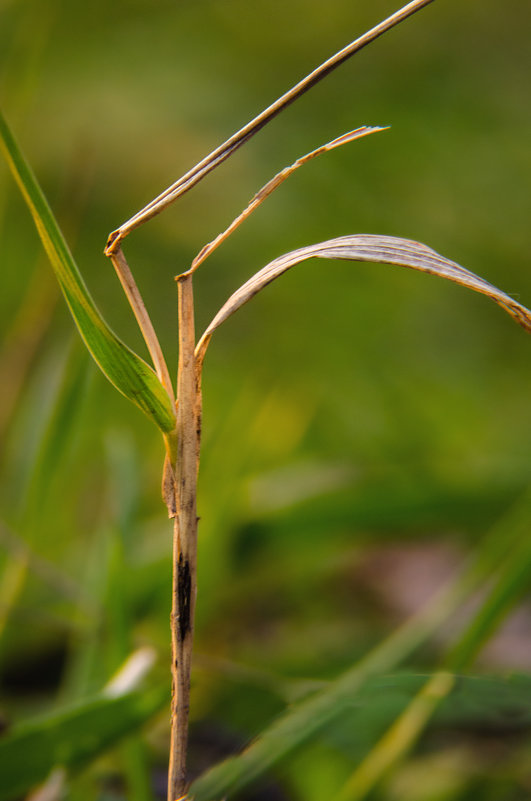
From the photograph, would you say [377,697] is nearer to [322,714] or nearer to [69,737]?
[322,714]

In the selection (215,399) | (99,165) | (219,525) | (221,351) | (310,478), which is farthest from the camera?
(99,165)

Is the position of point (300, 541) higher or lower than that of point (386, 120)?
lower

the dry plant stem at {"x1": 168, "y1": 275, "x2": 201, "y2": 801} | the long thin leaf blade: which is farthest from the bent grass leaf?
the long thin leaf blade

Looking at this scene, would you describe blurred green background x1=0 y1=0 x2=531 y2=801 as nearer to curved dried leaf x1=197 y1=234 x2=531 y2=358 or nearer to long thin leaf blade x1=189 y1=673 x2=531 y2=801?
long thin leaf blade x1=189 y1=673 x2=531 y2=801

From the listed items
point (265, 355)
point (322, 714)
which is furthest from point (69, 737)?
point (265, 355)

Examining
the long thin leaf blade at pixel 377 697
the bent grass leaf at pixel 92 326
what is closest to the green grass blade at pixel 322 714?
the long thin leaf blade at pixel 377 697

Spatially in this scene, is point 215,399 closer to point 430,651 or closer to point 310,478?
point 310,478

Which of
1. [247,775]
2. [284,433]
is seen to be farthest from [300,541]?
[247,775]
